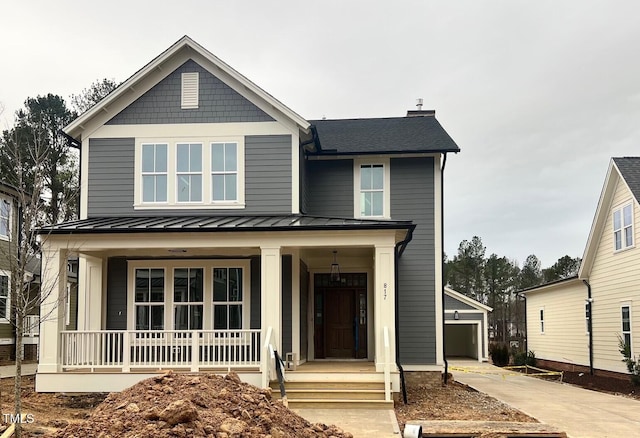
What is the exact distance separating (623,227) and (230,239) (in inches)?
482

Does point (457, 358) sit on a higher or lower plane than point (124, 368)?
lower

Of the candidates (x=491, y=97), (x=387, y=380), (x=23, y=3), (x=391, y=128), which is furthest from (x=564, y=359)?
(x=23, y=3)

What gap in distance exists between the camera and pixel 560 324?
26000 millimetres

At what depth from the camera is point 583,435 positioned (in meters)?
10.0

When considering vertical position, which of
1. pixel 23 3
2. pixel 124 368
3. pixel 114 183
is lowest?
pixel 124 368

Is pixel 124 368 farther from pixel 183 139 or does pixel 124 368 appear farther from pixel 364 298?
pixel 364 298

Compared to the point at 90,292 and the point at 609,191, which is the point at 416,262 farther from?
the point at 90,292

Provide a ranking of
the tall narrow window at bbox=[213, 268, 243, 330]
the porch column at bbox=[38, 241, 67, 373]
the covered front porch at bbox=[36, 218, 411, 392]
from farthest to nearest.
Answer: the tall narrow window at bbox=[213, 268, 243, 330], the porch column at bbox=[38, 241, 67, 373], the covered front porch at bbox=[36, 218, 411, 392]

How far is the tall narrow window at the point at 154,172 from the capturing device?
15.5 meters

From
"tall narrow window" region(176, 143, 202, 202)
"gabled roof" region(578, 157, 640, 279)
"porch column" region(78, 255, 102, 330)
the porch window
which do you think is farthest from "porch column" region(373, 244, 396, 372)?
"gabled roof" region(578, 157, 640, 279)

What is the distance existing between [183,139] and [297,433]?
9.25m

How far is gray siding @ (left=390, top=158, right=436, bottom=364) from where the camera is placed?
16.6m

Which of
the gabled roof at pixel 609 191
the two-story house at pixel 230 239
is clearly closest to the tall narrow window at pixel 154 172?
the two-story house at pixel 230 239

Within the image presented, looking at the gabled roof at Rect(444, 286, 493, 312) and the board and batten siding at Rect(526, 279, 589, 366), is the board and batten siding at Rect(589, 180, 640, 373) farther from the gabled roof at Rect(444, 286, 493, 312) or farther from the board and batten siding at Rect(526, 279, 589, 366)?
the gabled roof at Rect(444, 286, 493, 312)
